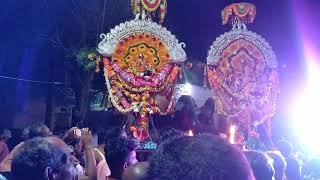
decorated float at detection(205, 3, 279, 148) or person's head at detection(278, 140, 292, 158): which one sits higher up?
decorated float at detection(205, 3, 279, 148)

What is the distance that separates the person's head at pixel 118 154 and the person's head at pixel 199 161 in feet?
7.05

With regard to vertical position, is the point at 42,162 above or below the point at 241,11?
below

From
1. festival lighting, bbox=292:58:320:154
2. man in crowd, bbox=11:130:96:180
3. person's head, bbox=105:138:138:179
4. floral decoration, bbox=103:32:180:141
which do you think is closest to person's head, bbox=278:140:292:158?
person's head, bbox=105:138:138:179

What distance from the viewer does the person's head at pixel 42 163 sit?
218 cm

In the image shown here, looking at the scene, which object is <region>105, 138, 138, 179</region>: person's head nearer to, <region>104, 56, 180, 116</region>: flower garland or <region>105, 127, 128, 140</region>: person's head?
<region>105, 127, 128, 140</region>: person's head

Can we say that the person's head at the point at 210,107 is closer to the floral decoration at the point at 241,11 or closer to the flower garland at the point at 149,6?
the floral decoration at the point at 241,11

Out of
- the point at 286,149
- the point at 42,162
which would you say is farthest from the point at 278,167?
the point at 42,162

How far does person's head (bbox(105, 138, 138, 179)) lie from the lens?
3516 mm

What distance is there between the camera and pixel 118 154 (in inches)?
140

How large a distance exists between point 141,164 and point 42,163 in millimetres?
1039

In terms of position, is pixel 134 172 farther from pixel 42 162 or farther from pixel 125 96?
pixel 125 96

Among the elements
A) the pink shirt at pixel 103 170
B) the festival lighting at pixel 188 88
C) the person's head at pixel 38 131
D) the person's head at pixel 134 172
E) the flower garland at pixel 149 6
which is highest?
the flower garland at pixel 149 6

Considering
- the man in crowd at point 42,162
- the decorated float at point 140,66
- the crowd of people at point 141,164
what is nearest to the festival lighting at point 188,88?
the decorated float at point 140,66

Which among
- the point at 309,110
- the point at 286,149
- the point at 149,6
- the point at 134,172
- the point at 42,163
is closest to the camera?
the point at 42,163
